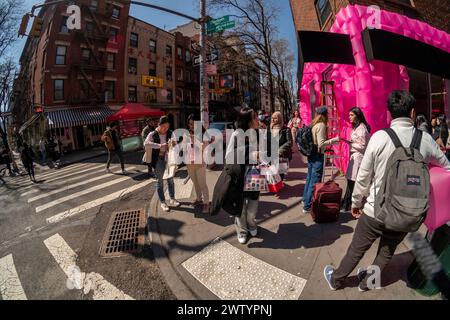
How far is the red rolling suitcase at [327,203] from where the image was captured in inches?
151

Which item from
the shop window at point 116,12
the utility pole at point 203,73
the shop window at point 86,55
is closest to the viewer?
the utility pole at point 203,73

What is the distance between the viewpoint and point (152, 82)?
1092 inches

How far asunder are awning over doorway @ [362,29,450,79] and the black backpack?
216 cm

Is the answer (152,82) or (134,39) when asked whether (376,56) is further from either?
(134,39)

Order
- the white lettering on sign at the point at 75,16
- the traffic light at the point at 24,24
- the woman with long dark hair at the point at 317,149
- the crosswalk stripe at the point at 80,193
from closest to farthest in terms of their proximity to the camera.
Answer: the woman with long dark hair at the point at 317,149 → the crosswalk stripe at the point at 80,193 → the white lettering on sign at the point at 75,16 → the traffic light at the point at 24,24

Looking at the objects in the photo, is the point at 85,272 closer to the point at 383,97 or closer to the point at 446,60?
the point at 383,97

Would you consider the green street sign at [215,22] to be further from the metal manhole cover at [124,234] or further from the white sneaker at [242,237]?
the white sneaker at [242,237]

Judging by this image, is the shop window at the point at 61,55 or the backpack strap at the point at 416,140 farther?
the shop window at the point at 61,55

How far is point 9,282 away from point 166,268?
207cm

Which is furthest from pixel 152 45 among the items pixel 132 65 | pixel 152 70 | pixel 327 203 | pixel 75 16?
pixel 327 203

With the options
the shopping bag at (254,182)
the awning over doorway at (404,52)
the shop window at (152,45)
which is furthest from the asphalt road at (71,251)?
the shop window at (152,45)

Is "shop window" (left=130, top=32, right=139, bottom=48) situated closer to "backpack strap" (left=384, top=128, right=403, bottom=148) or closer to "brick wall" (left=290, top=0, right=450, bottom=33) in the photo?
"brick wall" (left=290, top=0, right=450, bottom=33)

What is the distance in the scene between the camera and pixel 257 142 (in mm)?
3490
